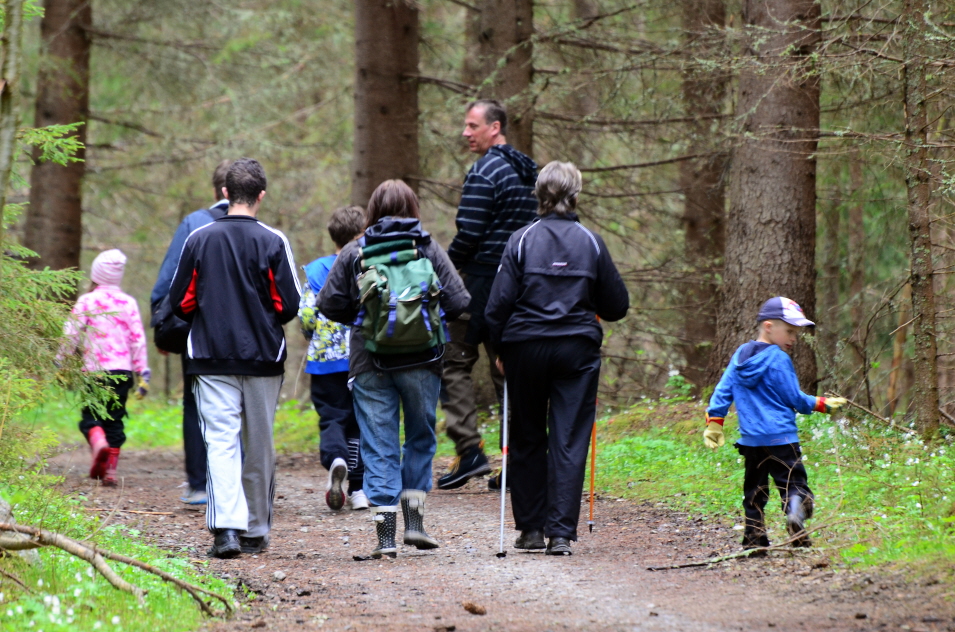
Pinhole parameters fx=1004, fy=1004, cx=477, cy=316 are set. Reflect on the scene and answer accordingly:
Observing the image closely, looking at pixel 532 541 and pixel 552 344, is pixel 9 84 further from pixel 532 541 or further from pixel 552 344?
pixel 532 541

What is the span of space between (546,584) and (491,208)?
137 inches

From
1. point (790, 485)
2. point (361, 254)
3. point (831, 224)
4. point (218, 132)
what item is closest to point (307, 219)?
point (218, 132)

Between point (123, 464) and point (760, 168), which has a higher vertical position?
point (760, 168)

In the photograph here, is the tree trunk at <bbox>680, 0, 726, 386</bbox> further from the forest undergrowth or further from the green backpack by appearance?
the green backpack

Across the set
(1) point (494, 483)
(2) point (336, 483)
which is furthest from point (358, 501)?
(1) point (494, 483)

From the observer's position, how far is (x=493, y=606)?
15.1 ft

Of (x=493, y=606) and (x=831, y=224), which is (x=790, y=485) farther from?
(x=831, y=224)

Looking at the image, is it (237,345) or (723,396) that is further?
(237,345)

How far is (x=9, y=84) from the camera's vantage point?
4.03 metres

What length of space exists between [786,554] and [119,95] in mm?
14537

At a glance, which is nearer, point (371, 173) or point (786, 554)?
point (786, 554)

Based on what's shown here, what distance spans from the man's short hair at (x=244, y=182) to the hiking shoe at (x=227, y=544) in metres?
1.96

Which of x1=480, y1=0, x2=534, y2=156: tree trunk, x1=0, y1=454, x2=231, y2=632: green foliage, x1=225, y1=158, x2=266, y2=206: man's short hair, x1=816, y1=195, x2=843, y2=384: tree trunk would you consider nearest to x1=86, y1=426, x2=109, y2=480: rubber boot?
x1=0, y1=454, x2=231, y2=632: green foliage

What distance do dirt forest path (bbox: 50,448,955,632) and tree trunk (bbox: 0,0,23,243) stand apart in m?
2.12
